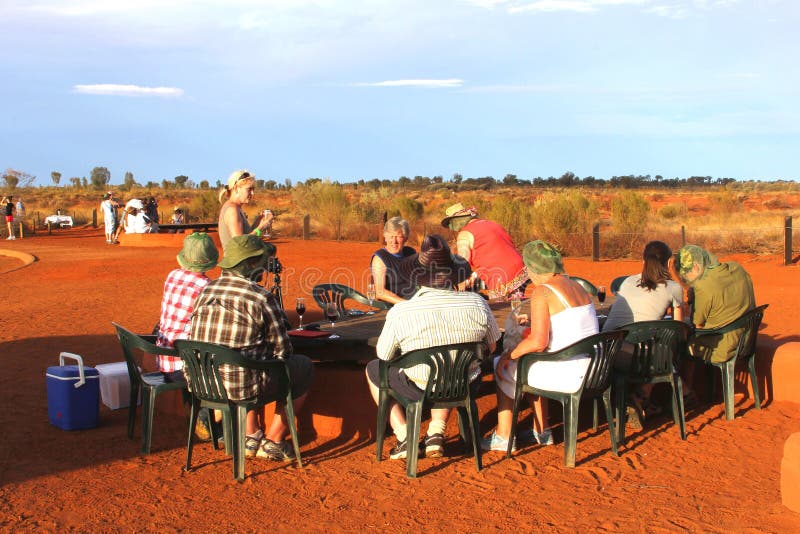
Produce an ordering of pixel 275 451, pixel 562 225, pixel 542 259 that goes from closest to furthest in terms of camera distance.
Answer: pixel 542 259 → pixel 275 451 → pixel 562 225

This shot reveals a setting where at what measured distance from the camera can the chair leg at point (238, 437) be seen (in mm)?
4500

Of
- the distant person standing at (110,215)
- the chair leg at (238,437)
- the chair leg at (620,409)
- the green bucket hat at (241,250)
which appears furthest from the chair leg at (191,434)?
the distant person standing at (110,215)

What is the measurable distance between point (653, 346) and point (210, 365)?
276 cm

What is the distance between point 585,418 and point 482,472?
143 centimetres

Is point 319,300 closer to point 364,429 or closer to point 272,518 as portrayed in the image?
point 364,429

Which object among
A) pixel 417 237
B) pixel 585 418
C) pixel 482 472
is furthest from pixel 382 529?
pixel 417 237

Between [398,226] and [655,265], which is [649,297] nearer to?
[655,265]

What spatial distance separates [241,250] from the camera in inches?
181

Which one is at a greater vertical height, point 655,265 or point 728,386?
point 655,265

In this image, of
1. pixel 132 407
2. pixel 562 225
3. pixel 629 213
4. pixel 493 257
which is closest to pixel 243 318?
pixel 132 407

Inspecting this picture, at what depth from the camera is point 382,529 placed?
3.89 metres

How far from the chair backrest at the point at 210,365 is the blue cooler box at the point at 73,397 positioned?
1164mm

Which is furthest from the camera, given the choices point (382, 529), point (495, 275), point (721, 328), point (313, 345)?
point (495, 275)

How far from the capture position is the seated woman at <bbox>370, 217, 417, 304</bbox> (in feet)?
22.2
